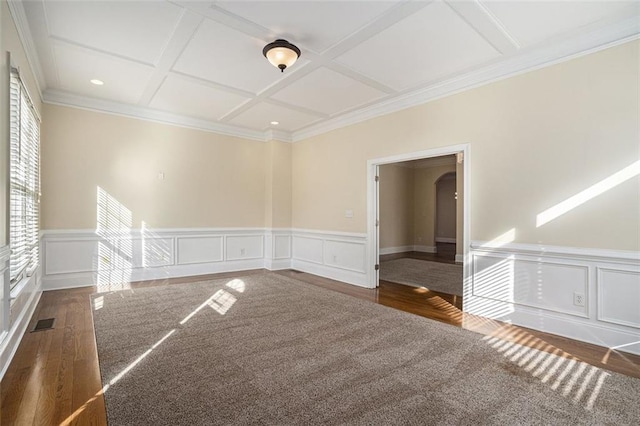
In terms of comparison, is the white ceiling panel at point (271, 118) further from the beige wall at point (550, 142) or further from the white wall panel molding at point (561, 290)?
the white wall panel molding at point (561, 290)

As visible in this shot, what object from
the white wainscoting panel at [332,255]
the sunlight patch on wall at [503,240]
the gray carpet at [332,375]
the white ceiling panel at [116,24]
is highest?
the white ceiling panel at [116,24]

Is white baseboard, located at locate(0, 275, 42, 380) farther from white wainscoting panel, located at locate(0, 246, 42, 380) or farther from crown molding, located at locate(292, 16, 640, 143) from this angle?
crown molding, located at locate(292, 16, 640, 143)

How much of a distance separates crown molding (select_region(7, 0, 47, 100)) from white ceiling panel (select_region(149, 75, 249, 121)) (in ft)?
4.24

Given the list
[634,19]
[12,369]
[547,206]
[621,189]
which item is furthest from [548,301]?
[12,369]

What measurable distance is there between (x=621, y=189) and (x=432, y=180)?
700cm

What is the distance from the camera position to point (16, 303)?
9.12 feet

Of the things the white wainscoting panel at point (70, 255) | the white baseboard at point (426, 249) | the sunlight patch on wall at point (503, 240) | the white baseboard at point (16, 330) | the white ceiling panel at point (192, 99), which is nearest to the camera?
the white baseboard at point (16, 330)

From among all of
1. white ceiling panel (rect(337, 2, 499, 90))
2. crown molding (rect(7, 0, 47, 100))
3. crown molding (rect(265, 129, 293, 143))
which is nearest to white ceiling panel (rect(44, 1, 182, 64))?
crown molding (rect(7, 0, 47, 100))

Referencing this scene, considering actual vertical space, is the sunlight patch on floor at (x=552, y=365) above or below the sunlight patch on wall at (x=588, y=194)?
below

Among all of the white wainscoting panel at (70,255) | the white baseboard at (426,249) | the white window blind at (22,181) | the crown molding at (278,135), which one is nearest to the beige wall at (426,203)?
the white baseboard at (426,249)

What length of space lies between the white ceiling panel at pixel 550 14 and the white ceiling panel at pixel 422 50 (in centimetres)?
28

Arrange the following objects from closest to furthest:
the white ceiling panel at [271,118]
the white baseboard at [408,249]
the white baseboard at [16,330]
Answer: the white baseboard at [16,330] < the white ceiling panel at [271,118] < the white baseboard at [408,249]

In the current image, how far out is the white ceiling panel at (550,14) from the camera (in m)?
2.52

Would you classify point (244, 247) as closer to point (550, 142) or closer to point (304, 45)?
point (304, 45)
